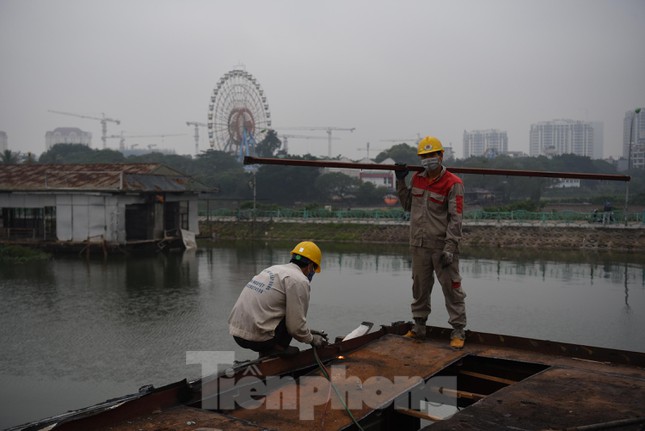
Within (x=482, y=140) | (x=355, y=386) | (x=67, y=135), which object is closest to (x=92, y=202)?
(x=355, y=386)

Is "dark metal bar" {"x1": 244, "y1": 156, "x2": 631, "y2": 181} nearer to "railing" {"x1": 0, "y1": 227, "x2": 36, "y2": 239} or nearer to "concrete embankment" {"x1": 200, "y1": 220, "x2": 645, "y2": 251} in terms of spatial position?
"concrete embankment" {"x1": 200, "y1": 220, "x2": 645, "y2": 251}

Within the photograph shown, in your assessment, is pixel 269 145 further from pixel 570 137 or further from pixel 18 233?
pixel 570 137

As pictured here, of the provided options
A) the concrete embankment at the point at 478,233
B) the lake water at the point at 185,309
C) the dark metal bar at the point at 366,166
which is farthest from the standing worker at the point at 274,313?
the concrete embankment at the point at 478,233

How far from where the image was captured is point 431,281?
5246mm

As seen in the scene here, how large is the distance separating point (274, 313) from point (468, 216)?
1158 inches

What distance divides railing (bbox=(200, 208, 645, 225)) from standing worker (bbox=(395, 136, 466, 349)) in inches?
1050

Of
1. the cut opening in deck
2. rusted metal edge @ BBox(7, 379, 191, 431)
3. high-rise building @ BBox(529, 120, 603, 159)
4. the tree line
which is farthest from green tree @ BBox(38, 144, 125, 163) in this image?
high-rise building @ BBox(529, 120, 603, 159)

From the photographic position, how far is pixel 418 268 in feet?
17.0

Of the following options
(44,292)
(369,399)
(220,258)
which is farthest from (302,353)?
(220,258)

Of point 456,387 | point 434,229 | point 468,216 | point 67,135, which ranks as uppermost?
point 67,135

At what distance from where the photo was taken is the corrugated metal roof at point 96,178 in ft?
82.6

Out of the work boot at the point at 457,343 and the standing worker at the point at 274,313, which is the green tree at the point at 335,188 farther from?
the standing worker at the point at 274,313

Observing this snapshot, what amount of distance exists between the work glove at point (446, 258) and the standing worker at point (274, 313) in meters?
1.33

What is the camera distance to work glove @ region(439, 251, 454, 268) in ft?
16.1
